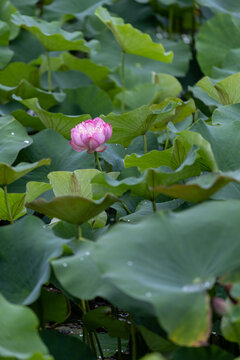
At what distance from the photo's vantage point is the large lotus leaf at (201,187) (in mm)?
870

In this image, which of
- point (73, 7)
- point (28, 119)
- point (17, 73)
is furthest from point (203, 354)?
point (73, 7)

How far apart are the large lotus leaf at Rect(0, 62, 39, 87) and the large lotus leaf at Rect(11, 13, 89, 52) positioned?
124mm

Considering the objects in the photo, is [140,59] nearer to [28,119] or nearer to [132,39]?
[132,39]

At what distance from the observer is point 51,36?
67.4 inches

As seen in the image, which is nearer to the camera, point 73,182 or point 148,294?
point 148,294

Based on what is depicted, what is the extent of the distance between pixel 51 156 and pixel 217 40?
94cm

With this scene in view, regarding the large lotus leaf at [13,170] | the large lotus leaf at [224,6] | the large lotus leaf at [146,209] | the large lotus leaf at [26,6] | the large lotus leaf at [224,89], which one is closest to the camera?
the large lotus leaf at [13,170]

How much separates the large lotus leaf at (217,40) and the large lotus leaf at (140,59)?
0.16m

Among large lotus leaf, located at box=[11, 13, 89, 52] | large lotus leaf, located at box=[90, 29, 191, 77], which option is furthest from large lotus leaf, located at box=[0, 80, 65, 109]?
large lotus leaf, located at box=[90, 29, 191, 77]

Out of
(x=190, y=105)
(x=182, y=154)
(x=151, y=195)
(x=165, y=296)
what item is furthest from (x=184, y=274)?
(x=190, y=105)

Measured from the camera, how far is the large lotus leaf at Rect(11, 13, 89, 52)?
67.7 inches

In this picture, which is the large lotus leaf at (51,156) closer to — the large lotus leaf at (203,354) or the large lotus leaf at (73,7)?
the large lotus leaf at (203,354)

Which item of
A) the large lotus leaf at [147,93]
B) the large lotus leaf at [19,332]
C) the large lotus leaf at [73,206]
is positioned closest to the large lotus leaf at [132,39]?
the large lotus leaf at [147,93]

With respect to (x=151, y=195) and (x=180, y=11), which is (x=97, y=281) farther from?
(x=180, y=11)
